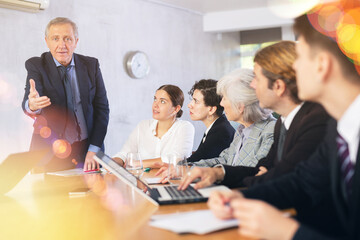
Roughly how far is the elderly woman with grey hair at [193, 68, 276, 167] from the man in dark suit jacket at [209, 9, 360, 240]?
38.4 inches

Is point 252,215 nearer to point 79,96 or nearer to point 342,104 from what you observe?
point 342,104

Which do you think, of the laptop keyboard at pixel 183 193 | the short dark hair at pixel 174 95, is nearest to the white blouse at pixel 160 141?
the short dark hair at pixel 174 95

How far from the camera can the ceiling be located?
6.25 m

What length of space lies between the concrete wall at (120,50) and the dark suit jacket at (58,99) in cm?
110

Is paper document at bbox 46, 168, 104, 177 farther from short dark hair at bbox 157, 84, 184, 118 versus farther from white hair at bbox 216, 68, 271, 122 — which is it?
short dark hair at bbox 157, 84, 184, 118

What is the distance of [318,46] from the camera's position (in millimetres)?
1072

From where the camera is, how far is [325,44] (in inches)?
41.7

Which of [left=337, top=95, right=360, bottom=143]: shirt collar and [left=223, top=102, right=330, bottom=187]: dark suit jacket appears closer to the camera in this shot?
[left=337, top=95, right=360, bottom=143]: shirt collar

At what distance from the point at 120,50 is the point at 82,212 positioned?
4302mm

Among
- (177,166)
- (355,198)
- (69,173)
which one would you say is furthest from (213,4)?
(355,198)

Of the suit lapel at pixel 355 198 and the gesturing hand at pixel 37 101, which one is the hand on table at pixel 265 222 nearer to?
the suit lapel at pixel 355 198

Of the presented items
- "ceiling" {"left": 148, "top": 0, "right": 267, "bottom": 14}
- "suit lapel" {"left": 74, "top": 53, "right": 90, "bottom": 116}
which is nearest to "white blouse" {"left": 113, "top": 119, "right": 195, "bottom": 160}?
"suit lapel" {"left": 74, "top": 53, "right": 90, "bottom": 116}

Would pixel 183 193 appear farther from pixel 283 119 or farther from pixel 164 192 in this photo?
pixel 283 119

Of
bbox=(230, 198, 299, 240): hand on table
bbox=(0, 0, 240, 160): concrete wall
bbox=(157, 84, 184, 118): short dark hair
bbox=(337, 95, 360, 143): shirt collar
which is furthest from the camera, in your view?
bbox=(0, 0, 240, 160): concrete wall
